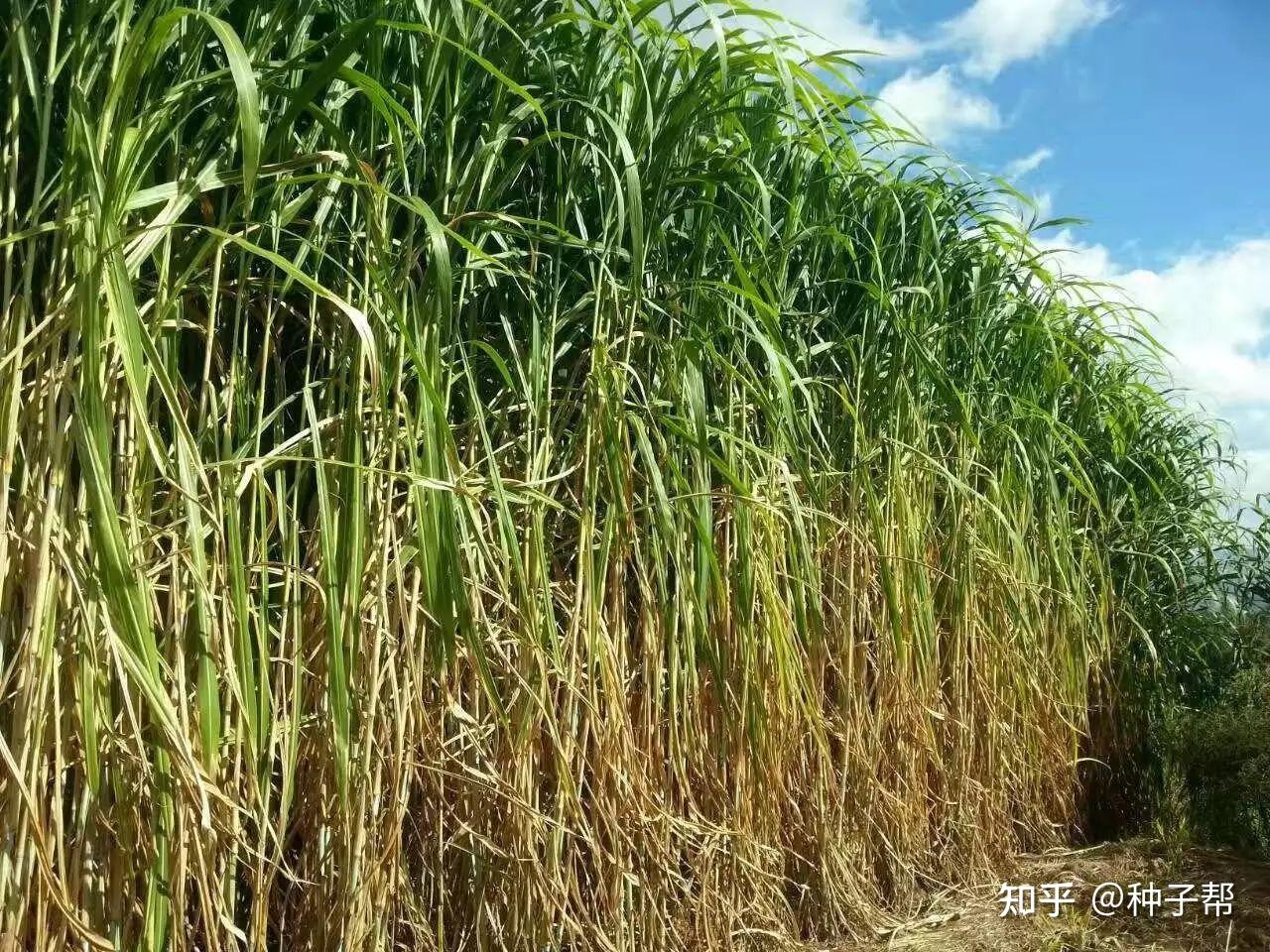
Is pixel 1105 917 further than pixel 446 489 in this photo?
Yes

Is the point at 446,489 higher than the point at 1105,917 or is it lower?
higher

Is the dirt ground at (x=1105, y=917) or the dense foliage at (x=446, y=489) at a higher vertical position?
the dense foliage at (x=446, y=489)

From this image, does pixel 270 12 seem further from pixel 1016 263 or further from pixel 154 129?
pixel 1016 263

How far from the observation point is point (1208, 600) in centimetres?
302

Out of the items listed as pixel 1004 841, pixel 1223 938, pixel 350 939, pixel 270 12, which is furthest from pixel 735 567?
pixel 1223 938

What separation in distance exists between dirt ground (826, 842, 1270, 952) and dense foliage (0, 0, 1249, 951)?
11 cm

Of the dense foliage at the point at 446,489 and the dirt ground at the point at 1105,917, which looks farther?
the dirt ground at the point at 1105,917

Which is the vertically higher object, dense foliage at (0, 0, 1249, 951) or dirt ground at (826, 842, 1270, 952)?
dense foliage at (0, 0, 1249, 951)

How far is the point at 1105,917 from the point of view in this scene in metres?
2.14

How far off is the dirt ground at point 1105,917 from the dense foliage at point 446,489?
0.11 m

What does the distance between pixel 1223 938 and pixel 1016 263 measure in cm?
148

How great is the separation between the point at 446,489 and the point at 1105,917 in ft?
6.07

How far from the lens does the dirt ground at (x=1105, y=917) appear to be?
1.89 metres

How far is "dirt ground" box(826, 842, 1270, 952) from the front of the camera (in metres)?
1.89
